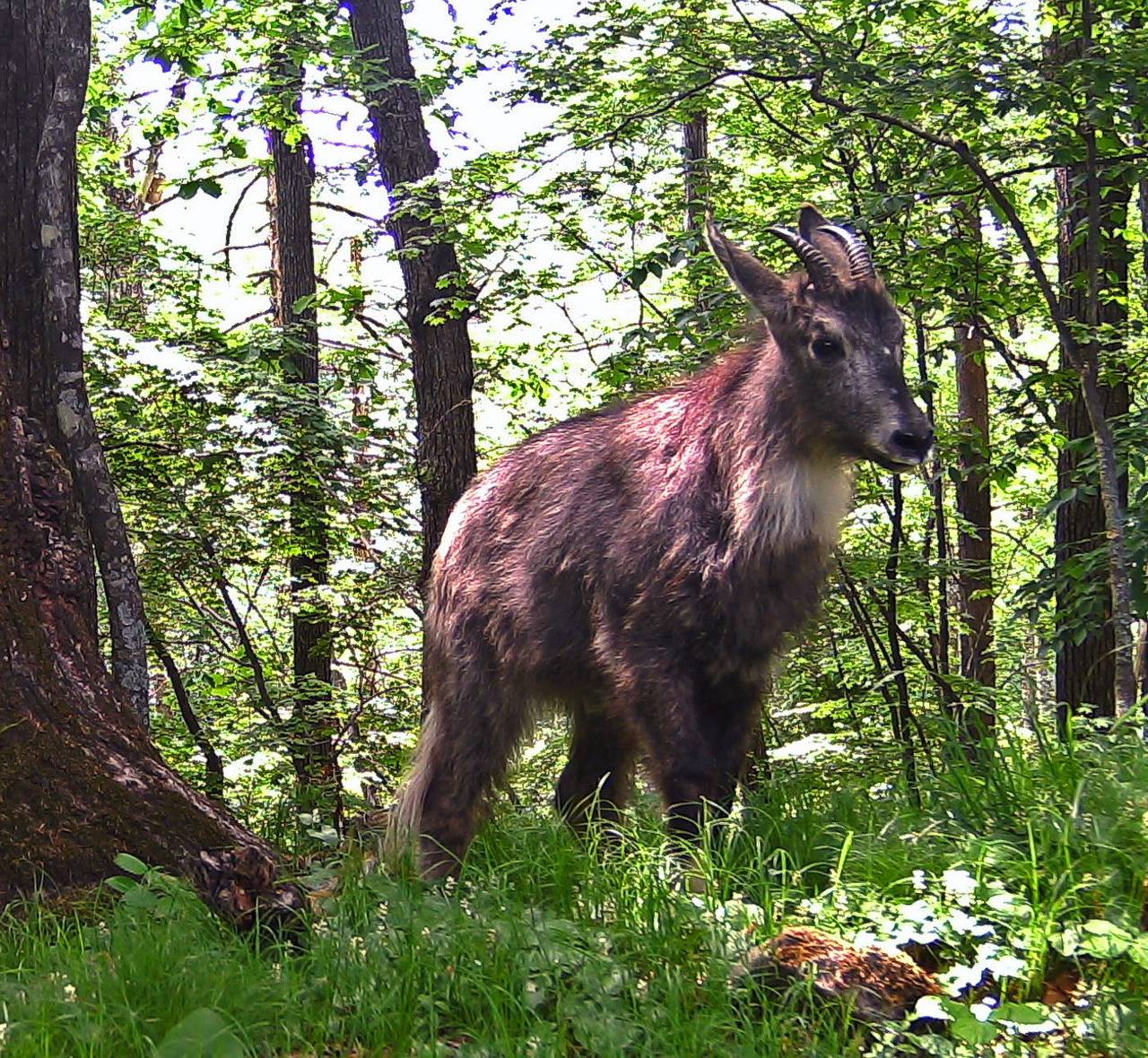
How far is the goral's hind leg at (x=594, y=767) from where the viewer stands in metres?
5.41

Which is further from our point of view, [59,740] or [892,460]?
[892,460]

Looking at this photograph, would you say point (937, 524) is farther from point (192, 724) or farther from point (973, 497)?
point (192, 724)

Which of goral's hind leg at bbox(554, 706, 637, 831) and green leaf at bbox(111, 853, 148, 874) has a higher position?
green leaf at bbox(111, 853, 148, 874)

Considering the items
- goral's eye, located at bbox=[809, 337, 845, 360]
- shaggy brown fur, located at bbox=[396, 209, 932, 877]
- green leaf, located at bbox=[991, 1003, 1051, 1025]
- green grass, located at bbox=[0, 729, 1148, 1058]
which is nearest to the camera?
green leaf, located at bbox=[991, 1003, 1051, 1025]

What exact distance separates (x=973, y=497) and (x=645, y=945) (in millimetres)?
9218

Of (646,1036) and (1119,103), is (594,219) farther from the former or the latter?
(646,1036)

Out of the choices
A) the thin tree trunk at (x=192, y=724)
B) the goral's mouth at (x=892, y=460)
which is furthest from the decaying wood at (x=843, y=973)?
the thin tree trunk at (x=192, y=724)

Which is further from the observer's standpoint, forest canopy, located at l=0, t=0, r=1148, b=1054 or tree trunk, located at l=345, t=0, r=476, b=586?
tree trunk, located at l=345, t=0, r=476, b=586

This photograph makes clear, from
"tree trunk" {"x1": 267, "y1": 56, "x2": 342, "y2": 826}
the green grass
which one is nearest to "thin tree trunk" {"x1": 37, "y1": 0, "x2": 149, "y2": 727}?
the green grass

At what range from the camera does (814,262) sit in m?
4.89

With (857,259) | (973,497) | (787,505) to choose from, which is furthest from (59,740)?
(973,497)

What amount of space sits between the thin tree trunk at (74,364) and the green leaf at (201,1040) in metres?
2.66

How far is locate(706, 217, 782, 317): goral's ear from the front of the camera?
4980 mm

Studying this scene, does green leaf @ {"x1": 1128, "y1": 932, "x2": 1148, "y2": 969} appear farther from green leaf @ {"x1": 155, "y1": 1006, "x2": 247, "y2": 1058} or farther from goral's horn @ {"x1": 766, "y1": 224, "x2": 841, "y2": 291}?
goral's horn @ {"x1": 766, "y1": 224, "x2": 841, "y2": 291}
